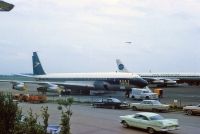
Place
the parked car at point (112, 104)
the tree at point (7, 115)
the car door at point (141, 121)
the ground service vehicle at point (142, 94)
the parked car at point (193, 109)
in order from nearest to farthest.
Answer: the tree at point (7, 115) → the car door at point (141, 121) → the parked car at point (193, 109) → the parked car at point (112, 104) → the ground service vehicle at point (142, 94)

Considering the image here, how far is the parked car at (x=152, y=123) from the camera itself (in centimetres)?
2520

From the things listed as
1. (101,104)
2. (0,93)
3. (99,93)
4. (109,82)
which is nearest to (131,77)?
(109,82)

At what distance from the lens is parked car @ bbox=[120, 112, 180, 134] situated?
25203 mm

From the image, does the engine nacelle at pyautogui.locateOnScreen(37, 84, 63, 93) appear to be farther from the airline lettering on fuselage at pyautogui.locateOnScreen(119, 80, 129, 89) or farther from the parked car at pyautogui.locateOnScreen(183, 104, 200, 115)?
the parked car at pyautogui.locateOnScreen(183, 104, 200, 115)

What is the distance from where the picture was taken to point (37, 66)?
8488cm

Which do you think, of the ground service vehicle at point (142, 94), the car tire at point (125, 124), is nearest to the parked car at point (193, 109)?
the car tire at point (125, 124)

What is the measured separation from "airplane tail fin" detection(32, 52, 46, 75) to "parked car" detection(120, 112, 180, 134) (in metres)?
58.2

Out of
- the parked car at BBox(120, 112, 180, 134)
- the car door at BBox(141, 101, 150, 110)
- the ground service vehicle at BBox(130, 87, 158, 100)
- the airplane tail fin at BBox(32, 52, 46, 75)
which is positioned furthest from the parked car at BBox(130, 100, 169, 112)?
the airplane tail fin at BBox(32, 52, 46, 75)

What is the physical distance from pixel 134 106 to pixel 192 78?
261 feet

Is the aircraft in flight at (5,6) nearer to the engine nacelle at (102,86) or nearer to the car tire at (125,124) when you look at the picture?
the car tire at (125,124)

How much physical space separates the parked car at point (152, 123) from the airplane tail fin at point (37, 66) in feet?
191

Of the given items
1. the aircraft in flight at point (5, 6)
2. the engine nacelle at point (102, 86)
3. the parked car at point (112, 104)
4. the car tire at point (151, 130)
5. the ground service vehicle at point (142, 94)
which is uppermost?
the aircraft in flight at point (5, 6)

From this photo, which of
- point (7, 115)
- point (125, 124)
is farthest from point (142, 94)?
point (7, 115)

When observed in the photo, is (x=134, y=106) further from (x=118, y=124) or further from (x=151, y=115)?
(x=151, y=115)
